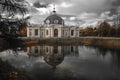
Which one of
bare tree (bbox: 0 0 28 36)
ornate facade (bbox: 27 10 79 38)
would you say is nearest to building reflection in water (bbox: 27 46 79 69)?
bare tree (bbox: 0 0 28 36)

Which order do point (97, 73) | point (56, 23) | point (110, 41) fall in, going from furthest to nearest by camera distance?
point (56, 23) → point (110, 41) → point (97, 73)

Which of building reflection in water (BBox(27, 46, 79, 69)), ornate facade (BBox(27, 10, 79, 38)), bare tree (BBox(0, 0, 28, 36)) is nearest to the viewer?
bare tree (BBox(0, 0, 28, 36))

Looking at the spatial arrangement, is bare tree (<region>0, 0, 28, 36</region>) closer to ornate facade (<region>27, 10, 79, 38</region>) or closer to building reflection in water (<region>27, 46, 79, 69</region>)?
building reflection in water (<region>27, 46, 79, 69</region>)

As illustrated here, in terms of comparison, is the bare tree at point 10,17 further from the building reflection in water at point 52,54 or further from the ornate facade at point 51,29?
the ornate facade at point 51,29

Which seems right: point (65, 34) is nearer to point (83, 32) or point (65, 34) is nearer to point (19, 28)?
point (83, 32)

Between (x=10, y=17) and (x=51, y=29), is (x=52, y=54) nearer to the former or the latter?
(x=10, y=17)

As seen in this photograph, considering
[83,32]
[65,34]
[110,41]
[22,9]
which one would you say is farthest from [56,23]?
[22,9]

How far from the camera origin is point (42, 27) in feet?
209

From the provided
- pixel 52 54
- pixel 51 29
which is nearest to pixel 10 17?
pixel 52 54

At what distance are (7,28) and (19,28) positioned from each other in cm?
67

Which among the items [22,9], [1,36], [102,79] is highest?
[22,9]

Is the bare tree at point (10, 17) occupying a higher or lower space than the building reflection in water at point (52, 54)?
higher

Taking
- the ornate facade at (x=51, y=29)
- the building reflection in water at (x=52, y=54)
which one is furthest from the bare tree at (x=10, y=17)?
the ornate facade at (x=51, y=29)

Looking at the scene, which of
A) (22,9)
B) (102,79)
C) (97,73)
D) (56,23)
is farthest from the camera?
(56,23)
